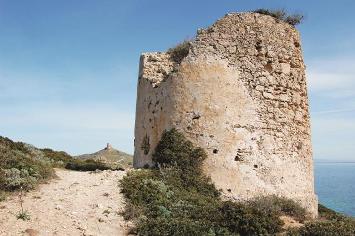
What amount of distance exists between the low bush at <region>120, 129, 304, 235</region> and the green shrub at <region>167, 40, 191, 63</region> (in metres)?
3.37

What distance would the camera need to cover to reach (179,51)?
1788 cm

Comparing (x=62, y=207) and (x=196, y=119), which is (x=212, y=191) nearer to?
(x=196, y=119)

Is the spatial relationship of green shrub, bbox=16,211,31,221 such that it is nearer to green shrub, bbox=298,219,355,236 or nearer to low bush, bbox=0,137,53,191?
low bush, bbox=0,137,53,191

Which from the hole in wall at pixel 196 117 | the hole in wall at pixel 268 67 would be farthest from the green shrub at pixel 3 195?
the hole in wall at pixel 268 67

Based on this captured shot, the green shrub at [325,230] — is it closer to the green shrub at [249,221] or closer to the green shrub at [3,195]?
the green shrub at [249,221]

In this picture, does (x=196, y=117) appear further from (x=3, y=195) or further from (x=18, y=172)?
(x=3, y=195)

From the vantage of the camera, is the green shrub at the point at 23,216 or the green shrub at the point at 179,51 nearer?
the green shrub at the point at 23,216

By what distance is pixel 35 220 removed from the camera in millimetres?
10977

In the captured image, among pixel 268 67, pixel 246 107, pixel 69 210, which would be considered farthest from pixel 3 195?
pixel 268 67

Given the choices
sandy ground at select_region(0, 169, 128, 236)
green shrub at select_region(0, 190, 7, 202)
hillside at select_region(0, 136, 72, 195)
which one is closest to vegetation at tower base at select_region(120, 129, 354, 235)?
sandy ground at select_region(0, 169, 128, 236)

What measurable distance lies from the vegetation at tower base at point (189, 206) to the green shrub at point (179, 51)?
134 inches

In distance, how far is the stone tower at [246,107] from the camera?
49.1 feet

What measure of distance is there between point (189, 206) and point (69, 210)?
10.4 feet

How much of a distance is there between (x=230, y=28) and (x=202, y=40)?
105cm
